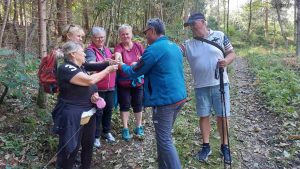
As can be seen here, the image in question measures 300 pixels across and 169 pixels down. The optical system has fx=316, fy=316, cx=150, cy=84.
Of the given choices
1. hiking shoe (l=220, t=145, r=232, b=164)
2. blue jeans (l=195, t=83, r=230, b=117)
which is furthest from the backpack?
hiking shoe (l=220, t=145, r=232, b=164)

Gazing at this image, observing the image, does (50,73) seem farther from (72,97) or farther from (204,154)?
(204,154)

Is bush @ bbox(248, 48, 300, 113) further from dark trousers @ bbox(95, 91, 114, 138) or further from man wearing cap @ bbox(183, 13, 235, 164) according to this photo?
dark trousers @ bbox(95, 91, 114, 138)

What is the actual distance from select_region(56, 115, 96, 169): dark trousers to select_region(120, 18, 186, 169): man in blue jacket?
0.79 metres

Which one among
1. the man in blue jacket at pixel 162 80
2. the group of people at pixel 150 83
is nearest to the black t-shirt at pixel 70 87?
the group of people at pixel 150 83

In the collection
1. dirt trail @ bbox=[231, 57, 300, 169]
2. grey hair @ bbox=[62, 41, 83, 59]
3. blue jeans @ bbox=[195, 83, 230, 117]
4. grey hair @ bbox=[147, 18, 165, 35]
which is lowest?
dirt trail @ bbox=[231, 57, 300, 169]

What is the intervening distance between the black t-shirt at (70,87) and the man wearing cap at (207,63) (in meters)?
1.71

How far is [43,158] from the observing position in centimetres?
453

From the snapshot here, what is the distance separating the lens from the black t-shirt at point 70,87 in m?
3.50

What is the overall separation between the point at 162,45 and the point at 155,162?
1999 mm

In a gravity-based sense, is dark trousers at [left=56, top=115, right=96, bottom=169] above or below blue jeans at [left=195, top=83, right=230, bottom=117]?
below

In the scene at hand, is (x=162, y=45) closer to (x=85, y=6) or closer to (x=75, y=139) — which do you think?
(x=75, y=139)

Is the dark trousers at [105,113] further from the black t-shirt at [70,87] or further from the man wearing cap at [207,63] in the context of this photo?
the man wearing cap at [207,63]

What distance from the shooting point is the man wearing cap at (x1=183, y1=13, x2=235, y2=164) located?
4504 millimetres

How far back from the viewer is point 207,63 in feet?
14.9
